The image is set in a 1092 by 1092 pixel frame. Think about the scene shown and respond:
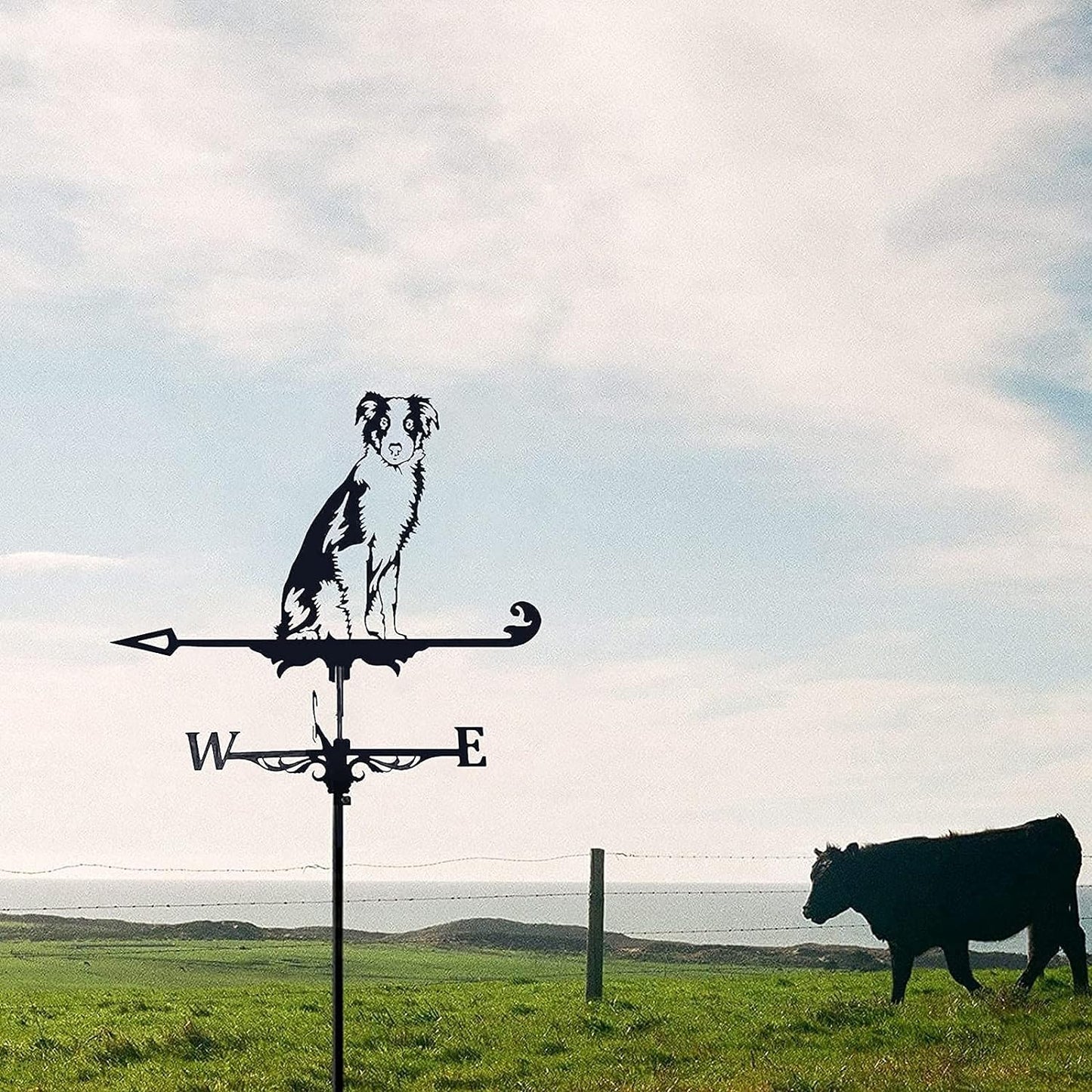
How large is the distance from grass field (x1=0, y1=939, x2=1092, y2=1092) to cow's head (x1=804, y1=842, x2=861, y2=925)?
3.96 ft

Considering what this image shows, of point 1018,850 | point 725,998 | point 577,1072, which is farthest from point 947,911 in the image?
point 577,1072

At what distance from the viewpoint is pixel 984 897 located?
20.7 metres

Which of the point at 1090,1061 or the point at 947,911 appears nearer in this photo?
the point at 1090,1061

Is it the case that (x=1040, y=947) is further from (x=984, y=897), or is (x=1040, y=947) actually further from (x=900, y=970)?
(x=900, y=970)

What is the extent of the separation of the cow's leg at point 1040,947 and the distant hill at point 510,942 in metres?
11.7

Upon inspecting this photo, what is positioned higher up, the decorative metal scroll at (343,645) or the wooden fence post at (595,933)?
the decorative metal scroll at (343,645)

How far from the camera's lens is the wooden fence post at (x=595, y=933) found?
20.5m

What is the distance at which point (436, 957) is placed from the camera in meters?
33.6

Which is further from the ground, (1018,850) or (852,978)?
(1018,850)

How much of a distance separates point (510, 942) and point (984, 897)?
69.6 feet

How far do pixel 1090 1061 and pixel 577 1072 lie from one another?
5.24 m

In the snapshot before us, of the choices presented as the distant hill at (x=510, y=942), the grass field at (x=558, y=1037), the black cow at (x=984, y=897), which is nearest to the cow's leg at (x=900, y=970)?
the black cow at (x=984, y=897)

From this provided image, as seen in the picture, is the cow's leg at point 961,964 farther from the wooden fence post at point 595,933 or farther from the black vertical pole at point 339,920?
the black vertical pole at point 339,920

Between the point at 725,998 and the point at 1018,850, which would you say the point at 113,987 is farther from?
the point at 1018,850
